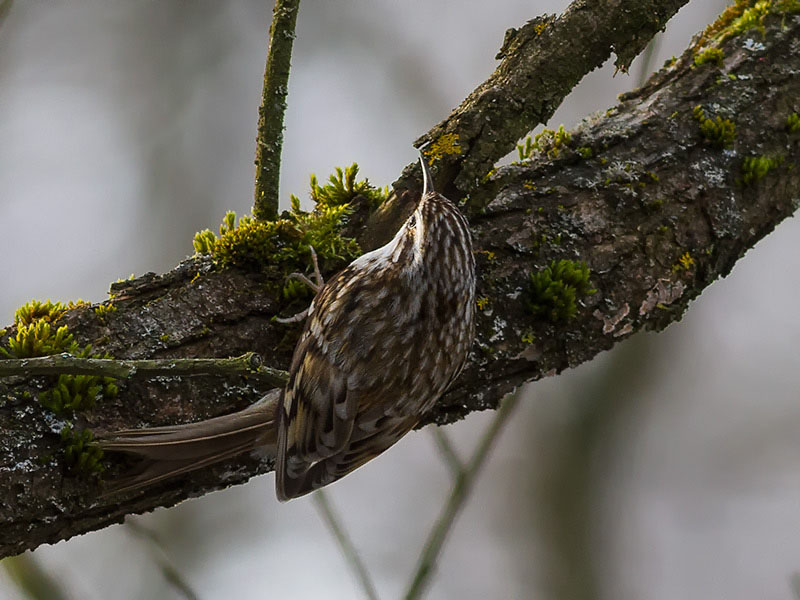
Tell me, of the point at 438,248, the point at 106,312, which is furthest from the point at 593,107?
the point at 106,312

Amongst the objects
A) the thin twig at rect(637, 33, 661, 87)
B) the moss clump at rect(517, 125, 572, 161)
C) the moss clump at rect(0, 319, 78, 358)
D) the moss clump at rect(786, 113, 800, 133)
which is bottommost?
the moss clump at rect(786, 113, 800, 133)

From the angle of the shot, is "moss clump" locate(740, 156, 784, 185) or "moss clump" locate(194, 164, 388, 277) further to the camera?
"moss clump" locate(740, 156, 784, 185)

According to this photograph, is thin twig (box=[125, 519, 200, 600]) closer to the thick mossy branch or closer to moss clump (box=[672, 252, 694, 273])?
the thick mossy branch

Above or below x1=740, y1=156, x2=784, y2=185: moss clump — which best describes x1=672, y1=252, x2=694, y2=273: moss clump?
below

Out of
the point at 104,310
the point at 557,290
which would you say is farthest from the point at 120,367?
the point at 557,290

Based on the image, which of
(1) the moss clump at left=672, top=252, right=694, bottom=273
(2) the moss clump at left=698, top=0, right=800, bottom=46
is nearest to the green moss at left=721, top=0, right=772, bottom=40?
(2) the moss clump at left=698, top=0, right=800, bottom=46

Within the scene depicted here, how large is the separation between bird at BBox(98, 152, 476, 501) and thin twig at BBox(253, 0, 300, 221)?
355 millimetres

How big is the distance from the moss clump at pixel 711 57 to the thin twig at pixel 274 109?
5.23 feet

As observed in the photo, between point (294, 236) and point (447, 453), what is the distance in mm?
1058

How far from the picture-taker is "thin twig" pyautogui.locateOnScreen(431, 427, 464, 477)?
3078 mm

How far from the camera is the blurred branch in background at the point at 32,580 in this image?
284cm

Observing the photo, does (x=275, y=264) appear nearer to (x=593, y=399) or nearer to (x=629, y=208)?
(x=629, y=208)

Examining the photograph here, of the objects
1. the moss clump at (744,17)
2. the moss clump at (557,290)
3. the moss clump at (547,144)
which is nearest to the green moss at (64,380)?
the moss clump at (557,290)

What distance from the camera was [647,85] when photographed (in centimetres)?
324
